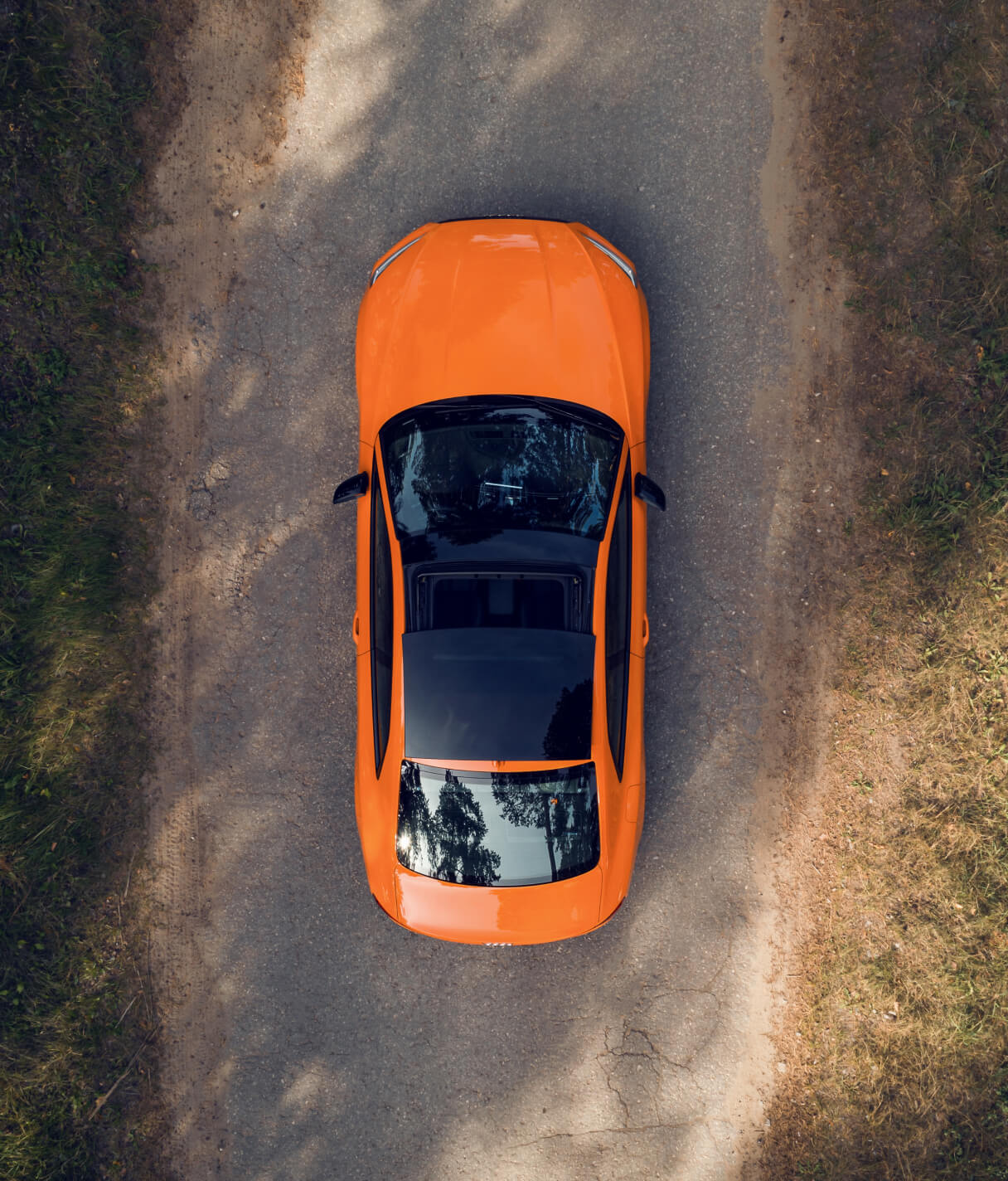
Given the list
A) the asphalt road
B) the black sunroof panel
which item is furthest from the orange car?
the asphalt road

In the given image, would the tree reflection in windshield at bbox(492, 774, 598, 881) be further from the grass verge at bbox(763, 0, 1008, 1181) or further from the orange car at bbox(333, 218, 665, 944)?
the grass verge at bbox(763, 0, 1008, 1181)

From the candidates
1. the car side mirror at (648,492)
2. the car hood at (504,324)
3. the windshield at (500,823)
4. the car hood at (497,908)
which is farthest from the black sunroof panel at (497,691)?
the car hood at (504,324)

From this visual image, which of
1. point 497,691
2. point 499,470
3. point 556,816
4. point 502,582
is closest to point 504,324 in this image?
point 499,470

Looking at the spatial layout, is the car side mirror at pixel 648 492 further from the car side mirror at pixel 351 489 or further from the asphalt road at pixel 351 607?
the car side mirror at pixel 351 489

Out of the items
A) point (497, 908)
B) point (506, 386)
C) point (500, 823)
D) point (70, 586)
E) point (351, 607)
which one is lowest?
point (497, 908)

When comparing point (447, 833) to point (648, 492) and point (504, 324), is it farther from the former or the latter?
point (504, 324)

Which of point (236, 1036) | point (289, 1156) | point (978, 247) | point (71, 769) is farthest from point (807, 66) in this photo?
point (289, 1156)

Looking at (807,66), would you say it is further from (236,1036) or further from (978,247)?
(236,1036)
